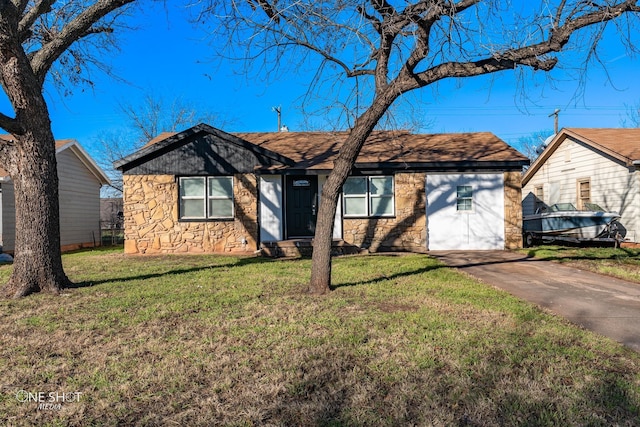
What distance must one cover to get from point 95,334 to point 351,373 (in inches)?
116

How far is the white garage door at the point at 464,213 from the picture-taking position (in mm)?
12109

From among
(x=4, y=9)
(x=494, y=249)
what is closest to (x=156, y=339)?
(x=4, y=9)

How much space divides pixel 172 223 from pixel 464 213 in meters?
9.30

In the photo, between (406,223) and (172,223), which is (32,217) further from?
(406,223)

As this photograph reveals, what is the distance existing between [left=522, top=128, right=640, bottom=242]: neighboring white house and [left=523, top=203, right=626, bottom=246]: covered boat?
921mm

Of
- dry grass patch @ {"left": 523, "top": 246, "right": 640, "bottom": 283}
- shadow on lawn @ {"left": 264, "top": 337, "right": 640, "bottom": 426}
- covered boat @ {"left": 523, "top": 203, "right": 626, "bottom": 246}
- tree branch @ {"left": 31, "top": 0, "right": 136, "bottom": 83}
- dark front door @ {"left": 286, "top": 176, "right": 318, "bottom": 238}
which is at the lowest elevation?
shadow on lawn @ {"left": 264, "top": 337, "right": 640, "bottom": 426}

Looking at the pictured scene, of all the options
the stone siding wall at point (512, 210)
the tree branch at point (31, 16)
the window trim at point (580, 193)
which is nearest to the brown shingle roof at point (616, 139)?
the window trim at point (580, 193)

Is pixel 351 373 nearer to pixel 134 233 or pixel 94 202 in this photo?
pixel 134 233

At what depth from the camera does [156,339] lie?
4.02 metres

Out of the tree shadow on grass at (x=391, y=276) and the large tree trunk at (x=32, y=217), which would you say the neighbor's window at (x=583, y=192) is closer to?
the tree shadow on grass at (x=391, y=276)

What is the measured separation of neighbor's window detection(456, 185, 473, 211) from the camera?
39.9 feet

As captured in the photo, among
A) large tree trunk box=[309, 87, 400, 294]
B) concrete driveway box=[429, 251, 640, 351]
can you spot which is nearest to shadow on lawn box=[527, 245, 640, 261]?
concrete driveway box=[429, 251, 640, 351]

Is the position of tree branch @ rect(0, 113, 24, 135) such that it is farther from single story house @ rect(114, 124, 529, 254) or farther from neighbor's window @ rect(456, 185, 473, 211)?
neighbor's window @ rect(456, 185, 473, 211)

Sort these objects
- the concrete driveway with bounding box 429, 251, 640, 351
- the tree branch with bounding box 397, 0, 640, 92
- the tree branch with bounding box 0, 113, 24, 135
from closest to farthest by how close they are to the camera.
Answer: the concrete driveway with bounding box 429, 251, 640, 351, the tree branch with bounding box 397, 0, 640, 92, the tree branch with bounding box 0, 113, 24, 135
